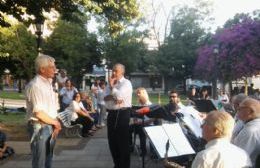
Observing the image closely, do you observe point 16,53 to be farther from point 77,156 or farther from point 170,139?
point 170,139

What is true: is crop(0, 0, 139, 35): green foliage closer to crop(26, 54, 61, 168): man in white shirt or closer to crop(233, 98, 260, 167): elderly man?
crop(26, 54, 61, 168): man in white shirt

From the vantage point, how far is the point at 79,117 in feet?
48.8

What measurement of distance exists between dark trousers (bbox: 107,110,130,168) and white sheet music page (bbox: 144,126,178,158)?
3.07 ft

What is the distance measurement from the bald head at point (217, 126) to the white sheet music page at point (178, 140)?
3.11m

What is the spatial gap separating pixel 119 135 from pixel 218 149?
15.4 feet

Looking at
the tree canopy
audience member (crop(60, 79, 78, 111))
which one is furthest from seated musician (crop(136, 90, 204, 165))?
the tree canopy

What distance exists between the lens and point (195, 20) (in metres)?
64.6

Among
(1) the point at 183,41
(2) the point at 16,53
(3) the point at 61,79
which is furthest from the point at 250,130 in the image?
(1) the point at 183,41

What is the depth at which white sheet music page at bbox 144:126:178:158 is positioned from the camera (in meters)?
7.24

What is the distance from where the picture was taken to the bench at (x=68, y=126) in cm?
1441

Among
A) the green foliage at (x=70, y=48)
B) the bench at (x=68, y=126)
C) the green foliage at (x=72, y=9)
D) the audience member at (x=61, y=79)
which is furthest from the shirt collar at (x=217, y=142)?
the green foliage at (x=70, y=48)

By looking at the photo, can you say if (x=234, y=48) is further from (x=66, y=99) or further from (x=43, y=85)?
(x=43, y=85)

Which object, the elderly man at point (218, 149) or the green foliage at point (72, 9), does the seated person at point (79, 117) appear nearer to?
the green foliage at point (72, 9)

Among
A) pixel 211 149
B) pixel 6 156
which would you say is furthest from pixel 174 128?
pixel 6 156
